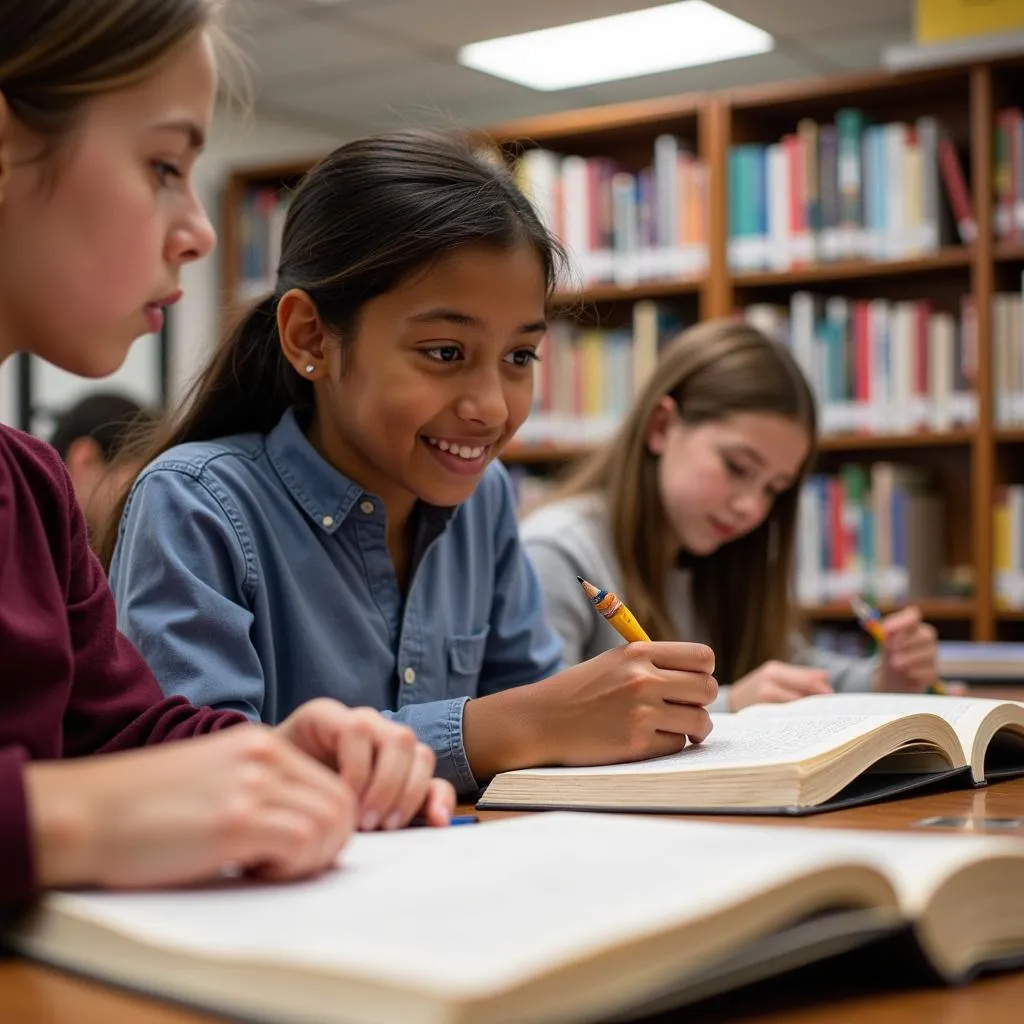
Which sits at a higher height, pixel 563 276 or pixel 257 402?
pixel 563 276

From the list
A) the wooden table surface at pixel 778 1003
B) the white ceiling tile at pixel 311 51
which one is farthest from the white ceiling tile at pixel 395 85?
the wooden table surface at pixel 778 1003

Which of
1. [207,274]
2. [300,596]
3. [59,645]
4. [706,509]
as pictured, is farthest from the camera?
[207,274]

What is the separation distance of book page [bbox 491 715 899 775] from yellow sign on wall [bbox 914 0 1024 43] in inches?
98.8

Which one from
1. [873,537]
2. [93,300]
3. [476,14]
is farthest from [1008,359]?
[93,300]

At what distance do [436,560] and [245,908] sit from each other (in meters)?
0.90

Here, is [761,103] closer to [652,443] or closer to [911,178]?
[911,178]

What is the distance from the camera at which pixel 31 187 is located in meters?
0.84

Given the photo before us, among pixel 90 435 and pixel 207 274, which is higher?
pixel 207 274

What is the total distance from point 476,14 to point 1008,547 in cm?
214

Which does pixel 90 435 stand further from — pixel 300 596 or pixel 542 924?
pixel 542 924

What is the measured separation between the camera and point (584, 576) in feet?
6.63

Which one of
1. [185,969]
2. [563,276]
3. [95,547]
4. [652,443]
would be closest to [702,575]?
[652,443]

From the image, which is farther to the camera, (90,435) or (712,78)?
(712,78)

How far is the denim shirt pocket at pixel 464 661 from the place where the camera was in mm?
1457
